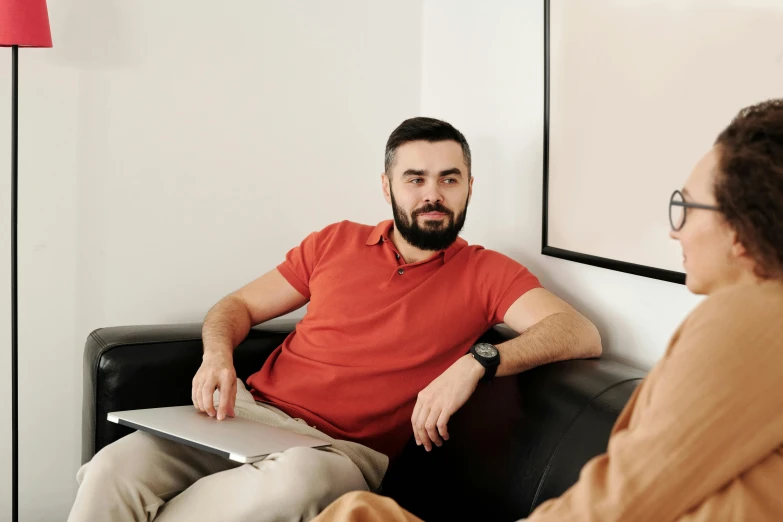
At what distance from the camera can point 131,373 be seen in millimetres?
2025

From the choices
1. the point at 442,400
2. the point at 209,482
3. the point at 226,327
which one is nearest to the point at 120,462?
the point at 209,482

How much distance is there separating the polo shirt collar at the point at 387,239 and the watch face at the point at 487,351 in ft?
1.37

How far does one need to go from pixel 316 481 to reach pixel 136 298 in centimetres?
124

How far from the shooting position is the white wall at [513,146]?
183 centimetres

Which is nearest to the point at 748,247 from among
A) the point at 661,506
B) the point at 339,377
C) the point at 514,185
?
the point at 661,506

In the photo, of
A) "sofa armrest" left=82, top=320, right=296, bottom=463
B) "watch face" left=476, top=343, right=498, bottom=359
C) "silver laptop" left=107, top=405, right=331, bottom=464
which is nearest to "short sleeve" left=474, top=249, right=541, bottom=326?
"watch face" left=476, top=343, right=498, bottom=359

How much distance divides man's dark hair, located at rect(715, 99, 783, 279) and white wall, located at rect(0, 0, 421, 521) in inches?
73.7

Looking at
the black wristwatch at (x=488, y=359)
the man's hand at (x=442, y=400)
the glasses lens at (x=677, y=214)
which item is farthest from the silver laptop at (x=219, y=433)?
the glasses lens at (x=677, y=214)

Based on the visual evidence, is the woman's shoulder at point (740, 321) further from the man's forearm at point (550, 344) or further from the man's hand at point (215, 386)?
the man's hand at point (215, 386)

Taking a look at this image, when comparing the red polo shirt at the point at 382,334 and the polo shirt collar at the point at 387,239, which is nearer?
the red polo shirt at the point at 382,334

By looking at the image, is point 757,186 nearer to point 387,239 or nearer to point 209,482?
point 209,482

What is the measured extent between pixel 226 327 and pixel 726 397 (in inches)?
58.2

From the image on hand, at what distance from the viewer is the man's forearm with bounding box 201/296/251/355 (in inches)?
79.4

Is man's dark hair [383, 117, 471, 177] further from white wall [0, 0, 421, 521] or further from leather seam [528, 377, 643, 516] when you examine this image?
leather seam [528, 377, 643, 516]
